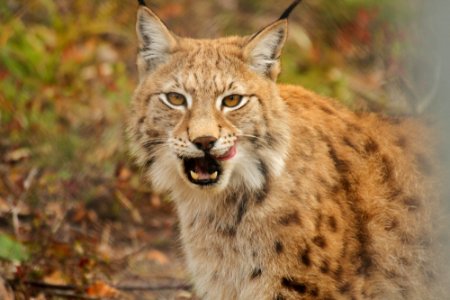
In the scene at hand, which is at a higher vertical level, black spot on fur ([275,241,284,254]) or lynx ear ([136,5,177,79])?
lynx ear ([136,5,177,79])

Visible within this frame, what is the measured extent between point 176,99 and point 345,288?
1.55 metres

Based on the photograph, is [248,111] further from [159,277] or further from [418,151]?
[159,277]

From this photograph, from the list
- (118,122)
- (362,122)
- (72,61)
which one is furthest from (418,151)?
(72,61)

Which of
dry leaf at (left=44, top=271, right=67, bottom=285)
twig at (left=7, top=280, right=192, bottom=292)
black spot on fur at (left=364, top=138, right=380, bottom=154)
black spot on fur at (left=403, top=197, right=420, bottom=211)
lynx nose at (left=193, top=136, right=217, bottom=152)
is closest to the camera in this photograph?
lynx nose at (left=193, top=136, right=217, bottom=152)

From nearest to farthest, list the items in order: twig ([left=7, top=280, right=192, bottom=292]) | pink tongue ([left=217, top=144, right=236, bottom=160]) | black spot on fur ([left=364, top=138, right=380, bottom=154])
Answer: pink tongue ([left=217, top=144, right=236, bottom=160]) < black spot on fur ([left=364, top=138, right=380, bottom=154]) < twig ([left=7, top=280, right=192, bottom=292])

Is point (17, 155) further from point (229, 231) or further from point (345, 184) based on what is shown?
point (345, 184)

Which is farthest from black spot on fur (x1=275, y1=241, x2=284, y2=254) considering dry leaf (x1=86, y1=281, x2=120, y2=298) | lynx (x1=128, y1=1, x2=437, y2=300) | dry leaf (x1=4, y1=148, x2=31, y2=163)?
dry leaf (x1=4, y1=148, x2=31, y2=163)

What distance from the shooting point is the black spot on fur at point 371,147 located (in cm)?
576

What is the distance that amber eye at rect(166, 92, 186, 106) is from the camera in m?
5.29

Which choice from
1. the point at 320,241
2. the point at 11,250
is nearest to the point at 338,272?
the point at 320,241

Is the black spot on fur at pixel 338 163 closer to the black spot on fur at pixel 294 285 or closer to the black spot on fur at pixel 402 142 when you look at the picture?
the black spot on fur at pixel 402 142

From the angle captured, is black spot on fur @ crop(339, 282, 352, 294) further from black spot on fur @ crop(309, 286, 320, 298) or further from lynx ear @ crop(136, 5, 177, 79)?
lynx ear @ crop(136, 5, 177, 79)

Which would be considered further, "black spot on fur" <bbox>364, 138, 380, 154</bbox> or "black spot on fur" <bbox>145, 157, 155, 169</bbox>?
"black spot on fur" <bbox>364, 138, 380, 154</bbox>

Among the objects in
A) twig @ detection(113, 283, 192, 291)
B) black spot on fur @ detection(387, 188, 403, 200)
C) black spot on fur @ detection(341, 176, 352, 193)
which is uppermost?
black spot on fur @ detection(341, 176, 352, 193)
